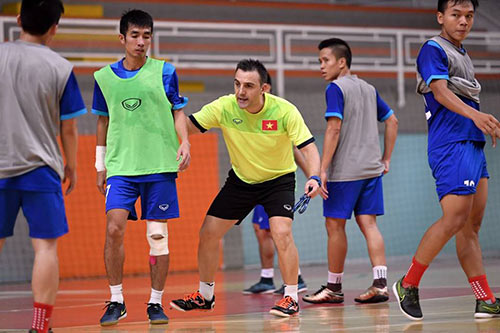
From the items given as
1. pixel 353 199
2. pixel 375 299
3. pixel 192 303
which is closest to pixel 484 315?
pixel 375 299

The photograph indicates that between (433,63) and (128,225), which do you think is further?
(128,225)

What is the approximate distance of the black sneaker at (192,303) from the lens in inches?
237

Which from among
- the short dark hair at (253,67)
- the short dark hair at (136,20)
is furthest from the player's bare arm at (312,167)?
the short dark hair at (136,20)

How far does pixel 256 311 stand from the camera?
646cm

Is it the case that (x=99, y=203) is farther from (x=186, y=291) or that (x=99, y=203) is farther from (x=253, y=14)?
(x=253, y=14)

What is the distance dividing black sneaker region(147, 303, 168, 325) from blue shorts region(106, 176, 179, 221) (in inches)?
24.2

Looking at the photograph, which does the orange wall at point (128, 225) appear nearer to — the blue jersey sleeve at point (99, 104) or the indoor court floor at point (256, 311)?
the indoor court floor at point (256, 311)

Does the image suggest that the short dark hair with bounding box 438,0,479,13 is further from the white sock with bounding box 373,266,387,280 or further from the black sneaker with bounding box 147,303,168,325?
the black sneaker with bounding box 147,303,168,325

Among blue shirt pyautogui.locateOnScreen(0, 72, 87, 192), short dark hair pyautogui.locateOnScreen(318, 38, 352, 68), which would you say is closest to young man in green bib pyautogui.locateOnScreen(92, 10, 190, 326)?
blue shirt pyautogui.locateOnScreen(0, 72, 87, 192)

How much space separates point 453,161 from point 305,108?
27.3ft

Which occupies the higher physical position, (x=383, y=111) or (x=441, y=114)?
(x=383, y=111)

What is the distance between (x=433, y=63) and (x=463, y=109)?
41 cm

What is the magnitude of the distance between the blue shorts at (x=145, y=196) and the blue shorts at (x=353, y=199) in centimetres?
171

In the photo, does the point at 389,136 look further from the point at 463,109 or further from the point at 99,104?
the point at 99,104
